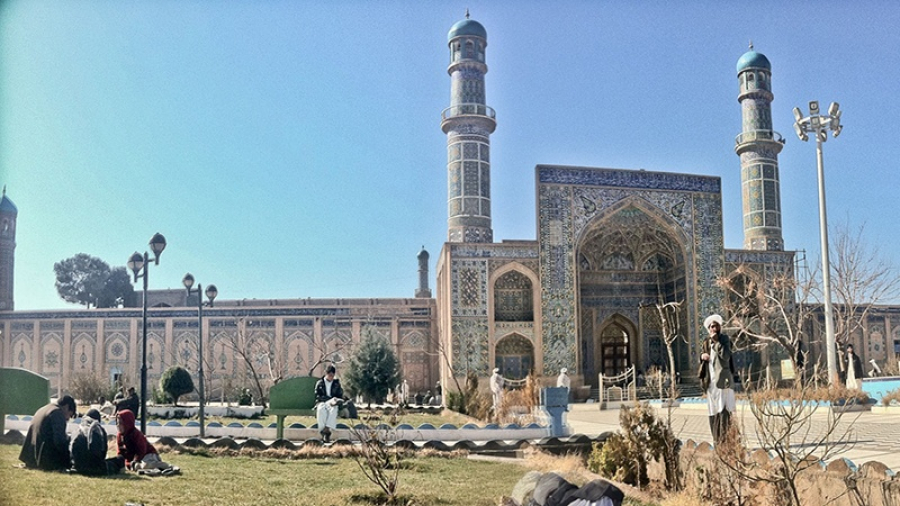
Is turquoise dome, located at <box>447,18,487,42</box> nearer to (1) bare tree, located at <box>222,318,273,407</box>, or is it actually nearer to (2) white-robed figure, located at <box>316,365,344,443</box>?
(1) bare tree, located at <box>222,318,273,407</box>

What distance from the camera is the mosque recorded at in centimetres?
2438

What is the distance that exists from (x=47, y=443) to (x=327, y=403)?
385 cm

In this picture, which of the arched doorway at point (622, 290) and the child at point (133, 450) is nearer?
the child at point (133, 450)

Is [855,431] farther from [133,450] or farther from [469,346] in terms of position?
[469,346]

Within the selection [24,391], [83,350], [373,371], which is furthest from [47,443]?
[83,350]

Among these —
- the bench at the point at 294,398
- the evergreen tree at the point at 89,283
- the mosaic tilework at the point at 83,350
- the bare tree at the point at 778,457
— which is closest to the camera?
the bare tree at the point at 778,457

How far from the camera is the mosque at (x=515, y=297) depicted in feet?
80.0

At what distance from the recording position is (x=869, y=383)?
17922mm

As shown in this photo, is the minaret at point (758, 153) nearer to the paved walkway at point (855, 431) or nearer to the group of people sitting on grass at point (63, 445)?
the paved walkway at point (855, 431)

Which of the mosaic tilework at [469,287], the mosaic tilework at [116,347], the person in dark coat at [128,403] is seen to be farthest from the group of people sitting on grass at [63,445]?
the mosaic tilework at [116,347]

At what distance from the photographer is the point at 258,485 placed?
261 inches

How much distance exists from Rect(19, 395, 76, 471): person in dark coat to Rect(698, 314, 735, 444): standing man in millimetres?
5272

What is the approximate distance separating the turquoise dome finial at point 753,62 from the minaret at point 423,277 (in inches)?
555

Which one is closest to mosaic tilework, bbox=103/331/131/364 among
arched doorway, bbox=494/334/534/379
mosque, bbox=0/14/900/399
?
mosque, bbox=0/14/900/399
